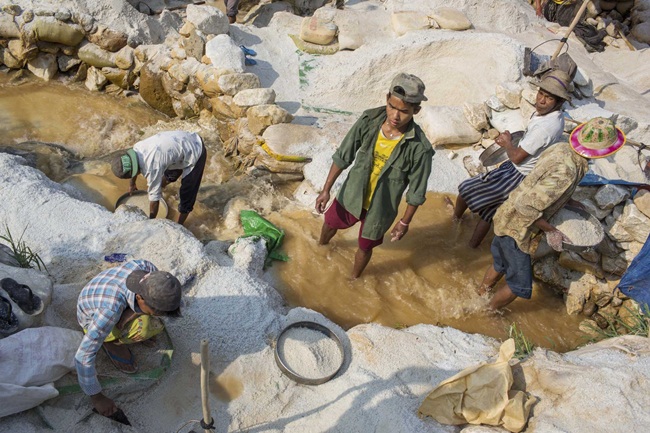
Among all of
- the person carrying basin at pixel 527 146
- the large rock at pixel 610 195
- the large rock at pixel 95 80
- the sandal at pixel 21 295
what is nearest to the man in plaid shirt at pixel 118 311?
the sandal at pixel 21 295

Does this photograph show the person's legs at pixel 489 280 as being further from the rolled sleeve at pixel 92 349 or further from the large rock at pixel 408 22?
the large rock at pixel 408 22

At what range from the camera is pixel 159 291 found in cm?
218

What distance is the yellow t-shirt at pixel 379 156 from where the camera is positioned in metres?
3.16

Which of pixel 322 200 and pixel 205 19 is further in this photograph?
pixel 205 19

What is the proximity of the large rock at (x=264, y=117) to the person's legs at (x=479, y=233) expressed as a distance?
2529 millimetres

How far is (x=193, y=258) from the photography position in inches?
134

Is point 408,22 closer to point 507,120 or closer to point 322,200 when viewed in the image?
point 507,120

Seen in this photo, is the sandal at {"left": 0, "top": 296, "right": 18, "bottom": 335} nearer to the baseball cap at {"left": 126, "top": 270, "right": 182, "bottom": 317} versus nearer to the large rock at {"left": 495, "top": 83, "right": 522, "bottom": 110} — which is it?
the baseball cap at {"left": 126, "top": 270, "right": 182, "bottom": 317}

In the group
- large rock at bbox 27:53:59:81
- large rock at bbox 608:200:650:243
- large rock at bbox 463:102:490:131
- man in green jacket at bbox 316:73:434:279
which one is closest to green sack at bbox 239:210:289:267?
man in green jacket at bbox 316:73:434:279

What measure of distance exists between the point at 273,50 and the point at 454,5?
2.75m

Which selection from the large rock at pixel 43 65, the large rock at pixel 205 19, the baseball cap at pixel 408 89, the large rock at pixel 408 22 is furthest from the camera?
the large rock at pixel 43 65

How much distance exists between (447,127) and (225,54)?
9.78 feet

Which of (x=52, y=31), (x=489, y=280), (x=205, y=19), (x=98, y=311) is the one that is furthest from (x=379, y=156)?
(x=52, y=31)

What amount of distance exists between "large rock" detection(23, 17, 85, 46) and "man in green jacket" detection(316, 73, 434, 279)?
16.2ft
